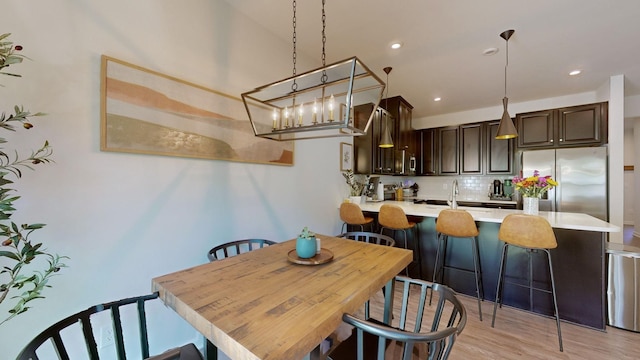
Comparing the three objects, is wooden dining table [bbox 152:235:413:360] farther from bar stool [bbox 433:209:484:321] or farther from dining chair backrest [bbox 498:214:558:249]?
dining chair backrest [bbox 498:214:558:249]

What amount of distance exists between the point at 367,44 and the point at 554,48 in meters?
2.02


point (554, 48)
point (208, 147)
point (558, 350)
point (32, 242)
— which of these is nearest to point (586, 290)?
point (558, 350)

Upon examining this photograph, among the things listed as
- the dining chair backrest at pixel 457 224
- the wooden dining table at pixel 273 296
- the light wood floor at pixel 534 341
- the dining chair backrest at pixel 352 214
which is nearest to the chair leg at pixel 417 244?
the dining chair backrest at pixel 457 224

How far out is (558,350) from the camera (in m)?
1.88

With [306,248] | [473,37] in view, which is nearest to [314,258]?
[306,248]

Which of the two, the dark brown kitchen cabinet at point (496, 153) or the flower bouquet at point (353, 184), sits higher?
the dark brown kitchen cabinet at point (496, 153)

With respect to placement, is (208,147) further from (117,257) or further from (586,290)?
(586,290)

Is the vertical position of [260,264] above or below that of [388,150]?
below

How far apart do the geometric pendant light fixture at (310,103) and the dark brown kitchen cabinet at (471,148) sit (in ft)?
6.98

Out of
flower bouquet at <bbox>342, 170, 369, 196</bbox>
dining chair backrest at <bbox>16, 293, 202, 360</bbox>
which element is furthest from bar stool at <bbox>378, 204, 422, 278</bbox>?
dining chair backrest at <bbox>16, 293, 202, 360</bbox>

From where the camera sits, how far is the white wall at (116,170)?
1264 millimetres

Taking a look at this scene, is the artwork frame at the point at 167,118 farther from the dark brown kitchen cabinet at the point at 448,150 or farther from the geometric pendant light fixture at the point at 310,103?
the dark brown kitchen cabinet at the point at 448,150

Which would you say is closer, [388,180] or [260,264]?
[260,264]

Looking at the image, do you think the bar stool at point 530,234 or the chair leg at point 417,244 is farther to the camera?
the chair leg at point 417,244
